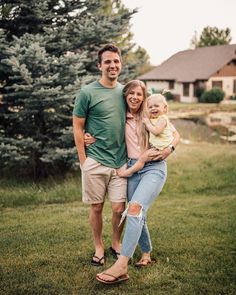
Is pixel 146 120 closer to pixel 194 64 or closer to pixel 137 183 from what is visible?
pixel 137 183

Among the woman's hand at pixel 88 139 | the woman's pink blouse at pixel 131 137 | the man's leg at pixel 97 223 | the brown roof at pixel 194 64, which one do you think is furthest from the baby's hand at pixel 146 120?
the brown roof at pixel 194 64

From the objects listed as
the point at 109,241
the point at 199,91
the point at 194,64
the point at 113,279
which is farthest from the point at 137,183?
the point at 194,64

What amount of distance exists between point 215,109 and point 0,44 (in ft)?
74.4

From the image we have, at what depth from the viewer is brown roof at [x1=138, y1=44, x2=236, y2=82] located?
35.7m

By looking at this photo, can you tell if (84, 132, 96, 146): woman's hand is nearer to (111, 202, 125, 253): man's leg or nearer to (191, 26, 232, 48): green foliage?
(111, 202, 125, 253): man's leg

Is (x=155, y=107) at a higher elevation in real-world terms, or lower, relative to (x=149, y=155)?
higher

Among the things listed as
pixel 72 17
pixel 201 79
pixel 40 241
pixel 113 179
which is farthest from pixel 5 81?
pixel 201 79

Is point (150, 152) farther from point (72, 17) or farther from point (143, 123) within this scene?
point (72, 17)

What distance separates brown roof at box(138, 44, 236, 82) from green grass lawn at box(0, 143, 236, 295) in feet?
96.2

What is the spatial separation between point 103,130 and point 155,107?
559 millimetres

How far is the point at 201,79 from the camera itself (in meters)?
35.1

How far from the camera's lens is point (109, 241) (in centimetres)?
463

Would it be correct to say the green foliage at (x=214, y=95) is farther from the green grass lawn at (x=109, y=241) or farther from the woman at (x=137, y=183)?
the woman at (x=137, y=183)

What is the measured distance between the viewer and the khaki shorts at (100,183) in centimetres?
379
